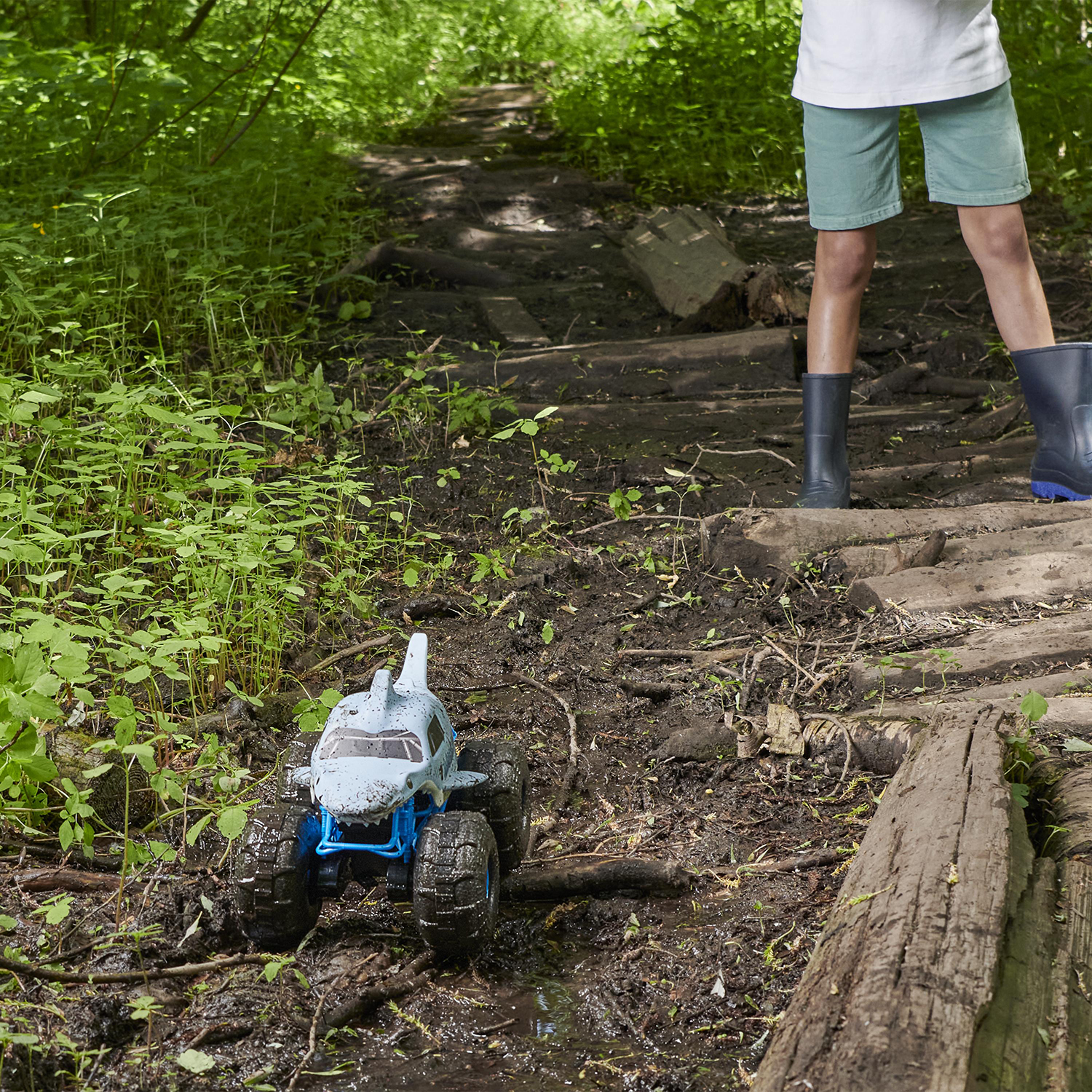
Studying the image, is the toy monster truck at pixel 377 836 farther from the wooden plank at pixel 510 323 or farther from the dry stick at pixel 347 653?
the wooden plank at pixel 510 323

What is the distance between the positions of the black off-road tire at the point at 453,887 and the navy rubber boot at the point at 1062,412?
2661mm

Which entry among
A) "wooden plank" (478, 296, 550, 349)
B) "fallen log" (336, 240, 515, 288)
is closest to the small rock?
"wooden plank" (478, 296, 550, 349)

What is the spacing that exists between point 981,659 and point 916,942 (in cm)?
134

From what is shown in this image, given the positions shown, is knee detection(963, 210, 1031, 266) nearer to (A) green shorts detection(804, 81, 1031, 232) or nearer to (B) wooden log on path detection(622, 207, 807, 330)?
(A) green shorts detection(804, 81, 1031, 232)

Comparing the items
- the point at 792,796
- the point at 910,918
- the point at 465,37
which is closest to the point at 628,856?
the point at 792,796

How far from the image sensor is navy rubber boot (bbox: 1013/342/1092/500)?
142 inches

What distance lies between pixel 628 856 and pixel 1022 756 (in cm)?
81

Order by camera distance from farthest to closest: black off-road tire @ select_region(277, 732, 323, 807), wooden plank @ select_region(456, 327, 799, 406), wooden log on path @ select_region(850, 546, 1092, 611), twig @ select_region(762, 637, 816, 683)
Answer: wooden plank @ select_region(456, 327, 799, 406) < wooden log on path @ select_region(850, 546, 1092, 611) < twig @ select_region(762, 637, 816, 683) < black off-road tire @ select_region(277, 732, 323, 807)

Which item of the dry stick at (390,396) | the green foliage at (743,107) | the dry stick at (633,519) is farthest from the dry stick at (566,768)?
the green foliage at (743,107)

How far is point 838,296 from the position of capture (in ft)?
12.3

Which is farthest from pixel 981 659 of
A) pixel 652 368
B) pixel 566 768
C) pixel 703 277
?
pixel 703 277

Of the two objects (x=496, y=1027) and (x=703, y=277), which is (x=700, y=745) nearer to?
(x=496, y=1027)

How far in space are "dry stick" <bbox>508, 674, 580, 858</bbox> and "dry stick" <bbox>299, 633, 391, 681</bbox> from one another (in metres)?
0.42

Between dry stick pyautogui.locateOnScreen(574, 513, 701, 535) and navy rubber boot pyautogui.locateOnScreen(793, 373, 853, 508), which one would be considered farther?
dry stick pyautogui.locateOnScreen(574, 513, 701, 535)
